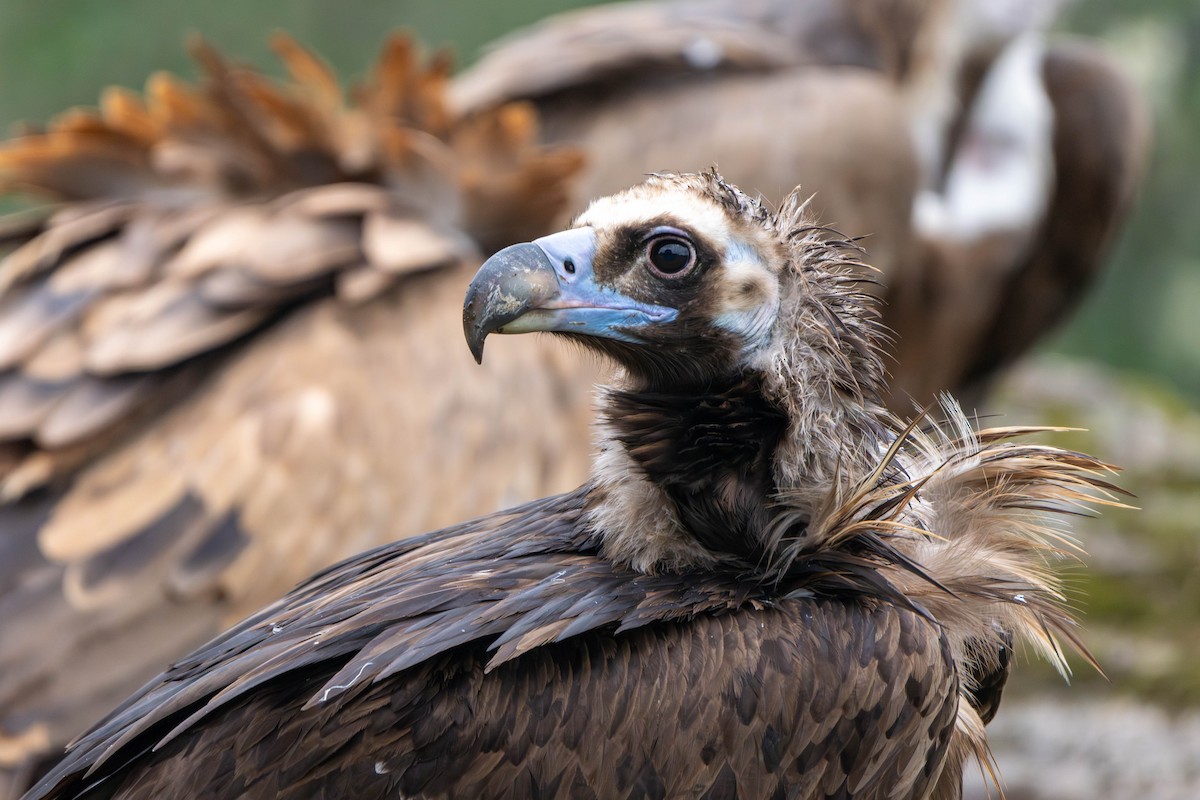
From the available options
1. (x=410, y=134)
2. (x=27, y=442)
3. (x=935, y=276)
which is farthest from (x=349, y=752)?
(x=935, y=276)

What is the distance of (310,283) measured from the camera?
3.82m

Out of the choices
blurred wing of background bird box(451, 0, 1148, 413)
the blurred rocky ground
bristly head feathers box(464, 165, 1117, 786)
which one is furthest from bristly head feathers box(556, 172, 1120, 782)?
blurred wing of background bird box(451, 0, 1148, 413)

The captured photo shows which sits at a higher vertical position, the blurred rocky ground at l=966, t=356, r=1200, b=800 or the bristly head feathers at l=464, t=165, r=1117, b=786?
the bristly head feathers at l=464, t=165, r=1117, b=786

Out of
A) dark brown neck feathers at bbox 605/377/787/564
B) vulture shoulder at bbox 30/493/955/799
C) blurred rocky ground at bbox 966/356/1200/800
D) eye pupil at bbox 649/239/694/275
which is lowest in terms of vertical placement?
blurred rocky ground at bbox 966/356/1200/800

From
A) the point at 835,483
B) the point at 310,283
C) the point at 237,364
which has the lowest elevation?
the point at 835,483

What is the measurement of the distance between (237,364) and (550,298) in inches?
73.6

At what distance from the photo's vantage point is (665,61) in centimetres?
475

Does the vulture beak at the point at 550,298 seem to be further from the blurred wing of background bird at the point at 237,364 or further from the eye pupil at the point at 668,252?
the blurred wing of background bird at the point at 237,364

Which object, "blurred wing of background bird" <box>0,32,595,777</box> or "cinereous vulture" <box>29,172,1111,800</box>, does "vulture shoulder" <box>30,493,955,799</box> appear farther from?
"blurred wing of background bird" <box>0,32,595,777</box>

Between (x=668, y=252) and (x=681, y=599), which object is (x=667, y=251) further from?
(x=681, y=599)

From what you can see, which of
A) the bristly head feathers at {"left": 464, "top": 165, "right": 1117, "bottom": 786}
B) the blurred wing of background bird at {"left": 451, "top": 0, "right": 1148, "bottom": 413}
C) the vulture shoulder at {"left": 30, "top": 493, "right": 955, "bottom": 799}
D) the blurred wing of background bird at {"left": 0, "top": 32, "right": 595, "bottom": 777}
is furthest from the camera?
the blurred wing of background bird at {"left": 451, "top": 0, "right": 1148, "bottom": 413}

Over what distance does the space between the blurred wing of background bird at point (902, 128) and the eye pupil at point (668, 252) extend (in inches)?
92.1

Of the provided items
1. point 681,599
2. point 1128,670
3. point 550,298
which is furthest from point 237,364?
point 1128,670

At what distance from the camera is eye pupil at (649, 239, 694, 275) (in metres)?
2.12
